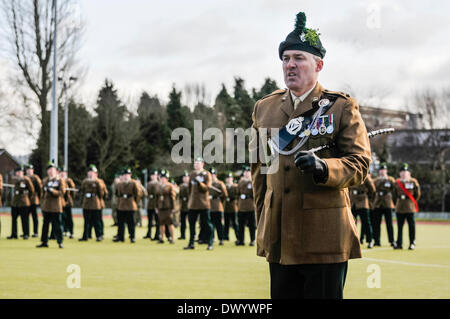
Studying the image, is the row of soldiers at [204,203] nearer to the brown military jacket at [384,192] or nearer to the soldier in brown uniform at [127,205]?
the soldier in brown uniform at [127,205]

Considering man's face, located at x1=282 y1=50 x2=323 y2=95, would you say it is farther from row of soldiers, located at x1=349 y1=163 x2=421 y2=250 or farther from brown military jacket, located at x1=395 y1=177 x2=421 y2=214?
brown military jacket, located at x1=395 y1=177 x2=421 y2=214

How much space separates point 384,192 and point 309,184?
46.9 feet

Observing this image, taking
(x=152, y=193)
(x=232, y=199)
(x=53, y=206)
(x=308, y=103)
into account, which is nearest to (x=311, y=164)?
(x=308, y=103)

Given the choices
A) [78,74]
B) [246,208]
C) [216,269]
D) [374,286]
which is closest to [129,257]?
[216,269]

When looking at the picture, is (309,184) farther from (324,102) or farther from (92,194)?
(92,194)

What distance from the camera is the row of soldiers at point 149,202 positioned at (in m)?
16.2

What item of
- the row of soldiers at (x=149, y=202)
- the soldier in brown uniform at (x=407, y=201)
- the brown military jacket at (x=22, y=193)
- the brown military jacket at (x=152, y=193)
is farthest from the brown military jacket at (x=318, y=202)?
the brown military jacket at (x=22, y=193)

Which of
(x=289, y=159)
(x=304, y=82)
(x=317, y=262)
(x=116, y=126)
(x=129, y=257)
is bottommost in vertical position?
(x=129, y=257)

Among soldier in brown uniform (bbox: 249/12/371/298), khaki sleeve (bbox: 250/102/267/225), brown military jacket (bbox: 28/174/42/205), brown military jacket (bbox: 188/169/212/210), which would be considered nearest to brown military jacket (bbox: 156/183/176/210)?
brown military jacket (bbox: 188/169/212/210)

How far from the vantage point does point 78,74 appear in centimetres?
4006

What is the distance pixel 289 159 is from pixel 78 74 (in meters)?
37.9

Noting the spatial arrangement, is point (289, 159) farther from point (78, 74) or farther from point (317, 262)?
point (78, 74)

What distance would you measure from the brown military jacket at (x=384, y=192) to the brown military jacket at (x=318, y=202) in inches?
547

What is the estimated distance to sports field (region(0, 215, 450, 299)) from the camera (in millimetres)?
8438
